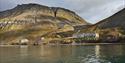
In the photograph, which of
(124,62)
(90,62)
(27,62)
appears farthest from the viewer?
(27,62)

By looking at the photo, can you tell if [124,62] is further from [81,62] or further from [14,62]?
[14,62]

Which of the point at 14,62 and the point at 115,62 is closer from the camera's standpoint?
the point at 115,62

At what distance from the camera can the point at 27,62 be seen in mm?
104562

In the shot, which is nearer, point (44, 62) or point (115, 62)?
point (115, 62)

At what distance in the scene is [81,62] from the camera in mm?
99250

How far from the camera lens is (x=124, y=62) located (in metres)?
92.1

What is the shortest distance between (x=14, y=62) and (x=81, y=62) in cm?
2289

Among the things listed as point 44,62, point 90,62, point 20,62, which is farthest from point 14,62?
point 90,62

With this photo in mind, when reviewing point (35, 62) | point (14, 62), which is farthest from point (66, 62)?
point (14, 62)

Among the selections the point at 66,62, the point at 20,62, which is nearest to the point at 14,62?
the point at 20,62

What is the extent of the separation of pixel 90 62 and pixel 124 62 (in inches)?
440

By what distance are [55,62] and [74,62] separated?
20.1ft

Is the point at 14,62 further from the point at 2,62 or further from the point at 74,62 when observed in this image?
the point at 74,62

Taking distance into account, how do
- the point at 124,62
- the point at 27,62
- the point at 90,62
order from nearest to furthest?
1. the point at 124,62
2. the point at 90,62
3. the point at 27,62
